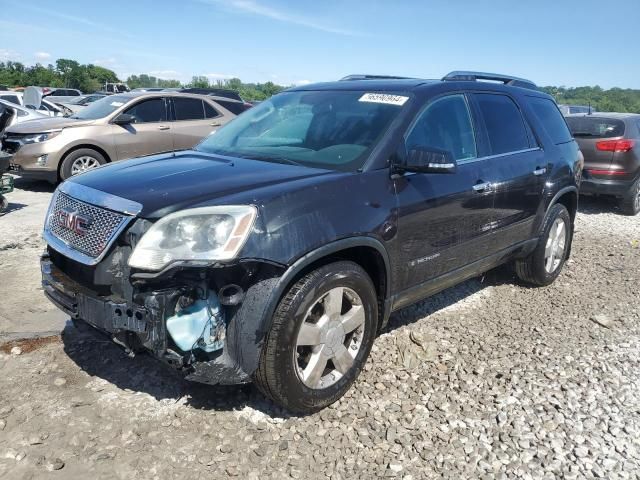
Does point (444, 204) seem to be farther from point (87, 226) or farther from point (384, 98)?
point (87, 226)

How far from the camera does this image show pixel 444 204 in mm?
3508

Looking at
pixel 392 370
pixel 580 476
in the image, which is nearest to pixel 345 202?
pixel 392 370

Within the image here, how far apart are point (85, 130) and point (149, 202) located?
712 cm

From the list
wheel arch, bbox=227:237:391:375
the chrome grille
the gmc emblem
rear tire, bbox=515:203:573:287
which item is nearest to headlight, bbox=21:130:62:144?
the chrome grille

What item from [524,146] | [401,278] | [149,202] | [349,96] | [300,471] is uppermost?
[349,96]

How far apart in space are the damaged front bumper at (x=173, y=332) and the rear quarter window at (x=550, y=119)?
3.56 metres

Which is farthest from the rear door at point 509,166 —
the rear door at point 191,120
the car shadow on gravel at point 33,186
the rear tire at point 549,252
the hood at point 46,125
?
the car shadow on gravel at point 33,186

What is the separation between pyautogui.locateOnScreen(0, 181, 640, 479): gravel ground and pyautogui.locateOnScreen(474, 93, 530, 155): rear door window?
1432 mm

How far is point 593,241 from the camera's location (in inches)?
281

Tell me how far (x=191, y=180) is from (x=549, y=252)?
368 cm

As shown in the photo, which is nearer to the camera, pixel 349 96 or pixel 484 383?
pixel 484 383

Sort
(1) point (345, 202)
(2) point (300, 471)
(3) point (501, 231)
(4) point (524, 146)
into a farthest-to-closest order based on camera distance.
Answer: (4) point (524, 146), (3) point (501, 231), (1) point (345, 202), (2) point (300, 471)

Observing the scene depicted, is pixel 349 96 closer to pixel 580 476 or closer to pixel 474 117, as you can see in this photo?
pixel 474 117

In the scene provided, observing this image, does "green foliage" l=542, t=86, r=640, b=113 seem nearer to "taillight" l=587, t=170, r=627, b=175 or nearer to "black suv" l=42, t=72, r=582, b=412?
"taillight" l=587, t=170, r=627, b=175
